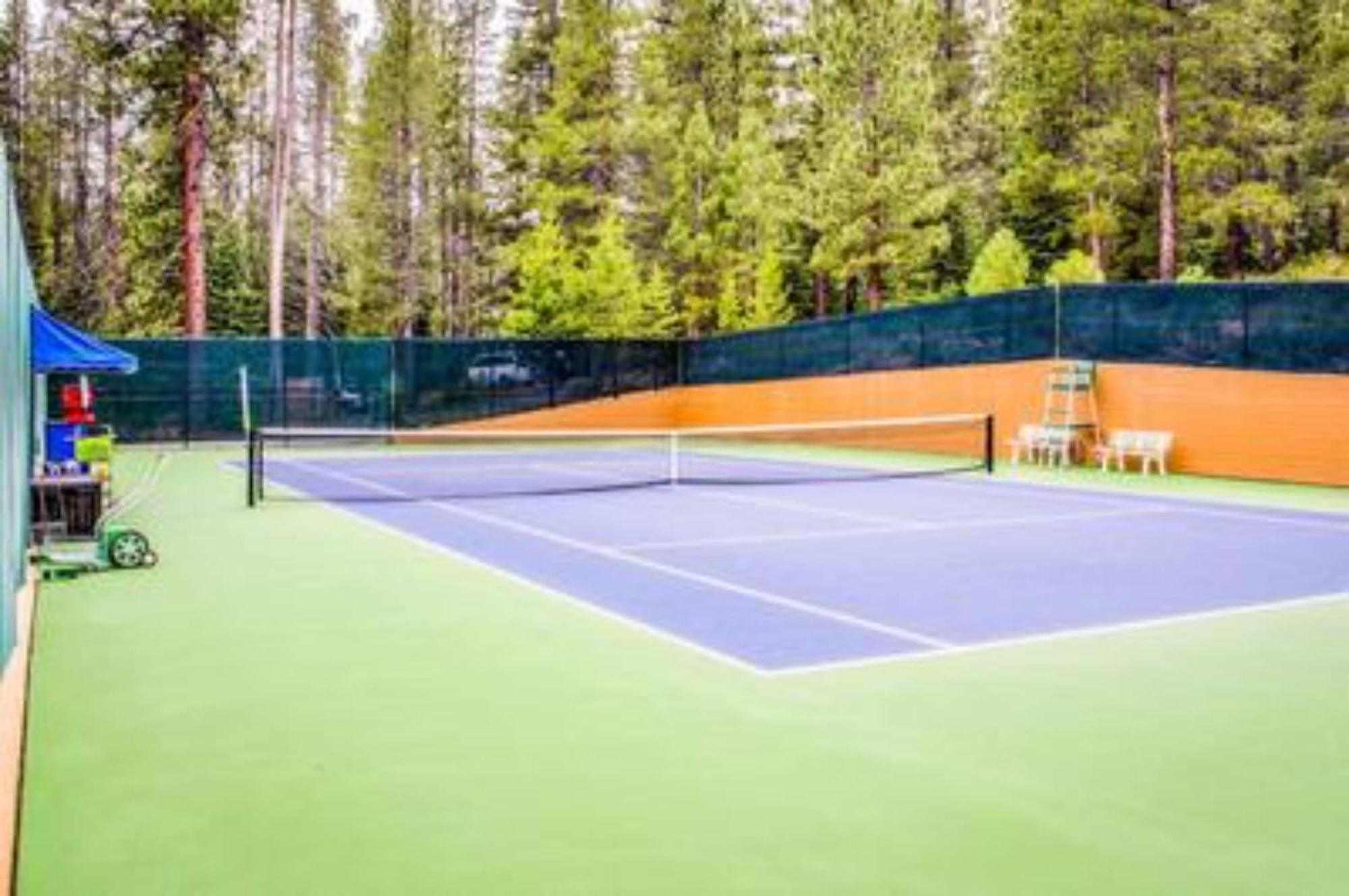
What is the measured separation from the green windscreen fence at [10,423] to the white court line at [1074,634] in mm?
3398

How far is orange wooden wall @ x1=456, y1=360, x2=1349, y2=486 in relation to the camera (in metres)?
16.6

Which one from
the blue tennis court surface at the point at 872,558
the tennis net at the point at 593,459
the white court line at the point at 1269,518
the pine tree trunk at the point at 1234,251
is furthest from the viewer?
the pine tree trunk at the point at 1234,251

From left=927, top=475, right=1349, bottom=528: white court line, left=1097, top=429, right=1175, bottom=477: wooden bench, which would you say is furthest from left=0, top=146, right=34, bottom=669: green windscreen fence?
left=1097, top=429, right=1175, bottom=477: wooden bench

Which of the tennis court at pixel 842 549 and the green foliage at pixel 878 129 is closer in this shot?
the tennis court at pixel 842 549

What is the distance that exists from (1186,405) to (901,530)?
327 inches

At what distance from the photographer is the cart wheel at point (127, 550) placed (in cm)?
929

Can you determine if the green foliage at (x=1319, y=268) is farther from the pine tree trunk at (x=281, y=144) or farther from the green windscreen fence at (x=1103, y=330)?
A: the pine tree trunk at (x=281, y=144)

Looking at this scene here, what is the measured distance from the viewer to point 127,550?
9.38 m

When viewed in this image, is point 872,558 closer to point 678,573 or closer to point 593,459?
point 678,573

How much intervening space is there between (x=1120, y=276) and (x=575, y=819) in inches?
1336

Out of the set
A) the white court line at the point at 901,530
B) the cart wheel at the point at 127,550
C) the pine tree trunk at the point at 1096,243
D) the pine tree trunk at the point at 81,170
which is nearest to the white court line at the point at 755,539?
the white court line at the point at 901,530

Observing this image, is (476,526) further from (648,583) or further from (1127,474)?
(1127,474)

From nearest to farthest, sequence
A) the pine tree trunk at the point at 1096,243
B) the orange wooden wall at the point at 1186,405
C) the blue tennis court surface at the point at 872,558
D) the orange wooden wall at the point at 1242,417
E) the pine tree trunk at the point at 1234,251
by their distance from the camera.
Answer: the blue tennis court surface at the point at 872,558
the orange wooden wall at the point at 1242,417
the orange wooden wall at the point at 1186,405
the pine tree trunk at the point at 1096,243
the pine tree trunk at the point at 1234,251

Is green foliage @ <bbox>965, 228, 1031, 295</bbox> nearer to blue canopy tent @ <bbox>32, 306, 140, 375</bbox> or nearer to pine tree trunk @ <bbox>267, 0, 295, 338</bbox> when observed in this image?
pine tree trunk @ <bbox>267, 0, 295, 338</bbox>
